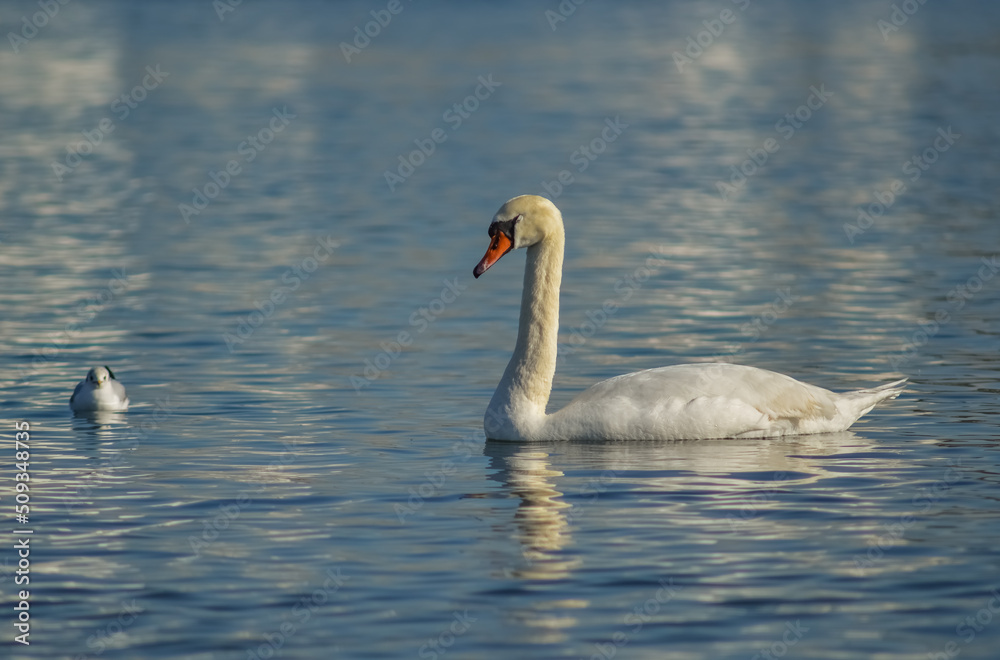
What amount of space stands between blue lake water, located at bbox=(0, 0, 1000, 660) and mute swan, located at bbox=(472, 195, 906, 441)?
0.26 m

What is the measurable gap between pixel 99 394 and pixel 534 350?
4.04 metres

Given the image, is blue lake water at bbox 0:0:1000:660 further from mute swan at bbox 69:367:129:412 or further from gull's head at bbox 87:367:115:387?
gull's head at bbox 87:367:115:387

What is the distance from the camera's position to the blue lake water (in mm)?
9125

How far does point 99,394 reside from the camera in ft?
47.5

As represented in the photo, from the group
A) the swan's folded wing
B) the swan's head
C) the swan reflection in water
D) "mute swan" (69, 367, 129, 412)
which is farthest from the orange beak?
"mute swan" (69, 367, 129, 412)

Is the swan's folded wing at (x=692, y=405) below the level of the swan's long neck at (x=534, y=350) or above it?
below

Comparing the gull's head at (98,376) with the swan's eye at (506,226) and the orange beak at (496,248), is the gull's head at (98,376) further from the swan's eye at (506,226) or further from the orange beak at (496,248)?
the swan's eye at (506,226)

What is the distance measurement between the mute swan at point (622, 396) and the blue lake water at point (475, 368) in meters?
0.26

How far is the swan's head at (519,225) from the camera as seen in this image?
13234mm

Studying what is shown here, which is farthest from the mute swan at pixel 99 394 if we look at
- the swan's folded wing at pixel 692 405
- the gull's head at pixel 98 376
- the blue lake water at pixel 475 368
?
the swan's folded wing at pixel 692 405

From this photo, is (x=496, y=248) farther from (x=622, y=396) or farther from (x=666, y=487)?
(x=666, y=487)

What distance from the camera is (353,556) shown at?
33.1ft

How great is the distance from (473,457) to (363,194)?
18469 millimetres

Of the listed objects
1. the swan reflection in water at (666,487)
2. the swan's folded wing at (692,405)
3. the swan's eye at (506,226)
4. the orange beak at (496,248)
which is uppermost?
the swan's eye at (506,226)
